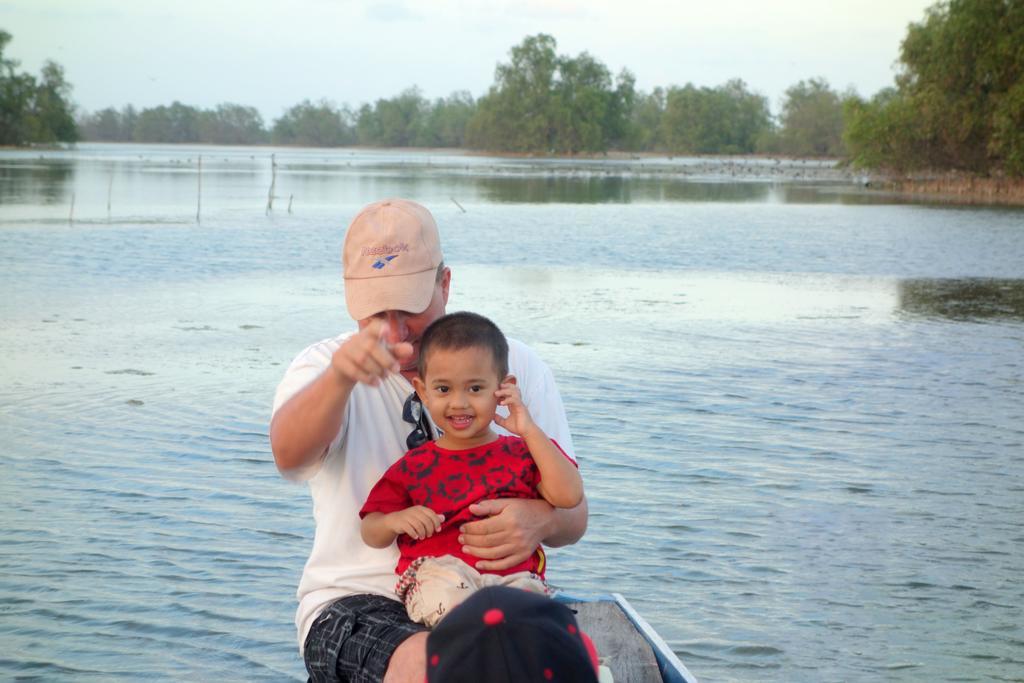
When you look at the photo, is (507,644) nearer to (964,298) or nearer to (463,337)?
(463,337)

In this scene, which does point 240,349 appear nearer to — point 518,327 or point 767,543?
point 518,327

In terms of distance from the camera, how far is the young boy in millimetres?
2891

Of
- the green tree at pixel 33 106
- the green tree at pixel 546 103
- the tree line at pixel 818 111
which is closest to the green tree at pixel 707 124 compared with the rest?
the tree line at pixel 818 111

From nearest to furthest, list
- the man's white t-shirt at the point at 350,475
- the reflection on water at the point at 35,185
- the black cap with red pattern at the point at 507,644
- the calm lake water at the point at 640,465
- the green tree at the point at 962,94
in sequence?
the black cap with red pattern at the point at 507,644, the man's white t-shirt at the point at 350,475, the calm lake water at the point at 640,465, the reflection on water at the point at 35,185, the green tree at the point at 962,94

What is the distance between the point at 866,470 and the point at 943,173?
205 ft


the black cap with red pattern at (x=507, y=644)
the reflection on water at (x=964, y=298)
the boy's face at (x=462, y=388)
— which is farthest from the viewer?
the reflection on water at (x=964, y=298)

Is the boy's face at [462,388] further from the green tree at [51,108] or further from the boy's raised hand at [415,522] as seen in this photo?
the green tree at [51,108]

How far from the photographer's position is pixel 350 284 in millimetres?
3135

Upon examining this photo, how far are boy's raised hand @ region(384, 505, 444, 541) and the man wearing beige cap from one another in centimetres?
10

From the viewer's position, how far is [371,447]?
320cm

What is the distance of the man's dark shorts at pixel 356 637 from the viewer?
2842 mm

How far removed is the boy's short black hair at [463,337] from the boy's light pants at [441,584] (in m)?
0.48

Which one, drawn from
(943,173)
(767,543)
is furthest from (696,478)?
(943,173)

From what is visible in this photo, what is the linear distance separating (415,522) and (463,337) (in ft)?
1.54
